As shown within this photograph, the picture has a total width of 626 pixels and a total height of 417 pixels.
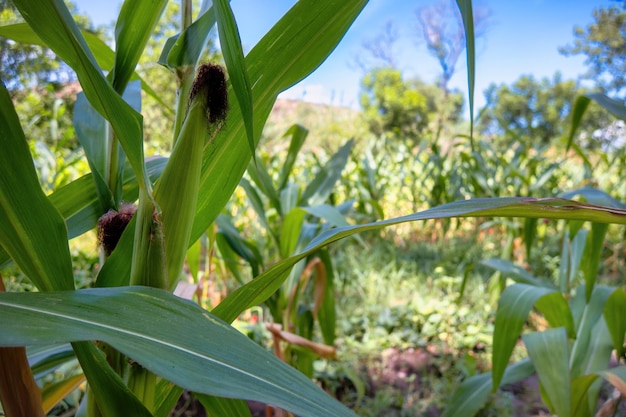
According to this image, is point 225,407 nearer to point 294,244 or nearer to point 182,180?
point 182,180

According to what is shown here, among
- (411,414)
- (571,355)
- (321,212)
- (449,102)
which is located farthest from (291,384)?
(449,102)

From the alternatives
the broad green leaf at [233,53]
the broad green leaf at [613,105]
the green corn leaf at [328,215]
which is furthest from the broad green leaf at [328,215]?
the broad green leaf at [233,53]

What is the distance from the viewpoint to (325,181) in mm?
996

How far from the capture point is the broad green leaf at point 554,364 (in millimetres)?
615

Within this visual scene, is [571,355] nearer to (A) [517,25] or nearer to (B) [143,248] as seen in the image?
(B) [143,248]

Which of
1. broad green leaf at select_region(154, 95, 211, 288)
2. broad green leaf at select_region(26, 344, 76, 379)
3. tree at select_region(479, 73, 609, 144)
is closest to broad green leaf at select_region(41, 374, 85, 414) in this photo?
broad green leaf at select_region(26, 344, 76, 379)

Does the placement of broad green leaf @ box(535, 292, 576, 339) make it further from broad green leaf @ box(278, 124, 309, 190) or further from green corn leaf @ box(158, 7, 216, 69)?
green corn leaf @ box(158, 7, 216, 69)

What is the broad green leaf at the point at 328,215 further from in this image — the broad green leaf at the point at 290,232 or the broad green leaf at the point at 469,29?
the broad green leaf at the point at 469,29

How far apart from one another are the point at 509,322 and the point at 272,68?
1.72 feet

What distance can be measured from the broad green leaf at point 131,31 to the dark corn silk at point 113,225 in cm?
9

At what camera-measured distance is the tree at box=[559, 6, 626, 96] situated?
21.1ft

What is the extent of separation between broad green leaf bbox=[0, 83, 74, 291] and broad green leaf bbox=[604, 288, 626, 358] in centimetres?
73

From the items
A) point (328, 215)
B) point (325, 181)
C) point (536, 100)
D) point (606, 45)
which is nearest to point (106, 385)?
point (328, 215)

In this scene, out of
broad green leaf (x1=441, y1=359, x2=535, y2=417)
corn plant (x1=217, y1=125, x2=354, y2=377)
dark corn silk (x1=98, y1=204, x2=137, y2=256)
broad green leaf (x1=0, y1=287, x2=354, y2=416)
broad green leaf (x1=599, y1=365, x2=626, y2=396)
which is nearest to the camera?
broad green leaf (x1=0, y1=287, x2=354, y2=416)
